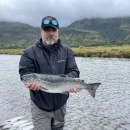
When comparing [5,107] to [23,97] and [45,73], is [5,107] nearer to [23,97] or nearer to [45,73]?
[23,97]

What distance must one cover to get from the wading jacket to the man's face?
0.12 m

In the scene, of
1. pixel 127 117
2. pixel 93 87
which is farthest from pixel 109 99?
pixel 93 87

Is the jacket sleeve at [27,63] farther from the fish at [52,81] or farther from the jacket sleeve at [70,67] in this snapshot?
the jacket sleeve at [70,67]

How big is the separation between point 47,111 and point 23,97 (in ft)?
50.3

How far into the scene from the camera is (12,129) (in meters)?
11.4

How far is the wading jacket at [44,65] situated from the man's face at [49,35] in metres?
0.12

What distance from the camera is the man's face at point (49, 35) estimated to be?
16.8ft

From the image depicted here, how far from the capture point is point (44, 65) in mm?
5098

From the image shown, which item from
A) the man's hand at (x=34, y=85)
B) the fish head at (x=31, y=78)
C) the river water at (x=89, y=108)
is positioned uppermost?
the fish head at (x=31, y=78)

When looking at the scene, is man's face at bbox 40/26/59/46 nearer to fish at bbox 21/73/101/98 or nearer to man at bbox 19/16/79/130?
man at bbox 19/16/79/130

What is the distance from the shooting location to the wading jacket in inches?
200

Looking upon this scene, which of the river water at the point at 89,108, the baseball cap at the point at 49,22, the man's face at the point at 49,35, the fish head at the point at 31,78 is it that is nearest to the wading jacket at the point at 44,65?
the man's face at the point at 49,35

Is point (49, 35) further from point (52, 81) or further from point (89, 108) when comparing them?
point (89, 108)

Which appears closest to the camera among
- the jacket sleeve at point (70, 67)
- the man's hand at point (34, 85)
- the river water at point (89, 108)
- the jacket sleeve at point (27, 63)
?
the man's hand at point (34, 85)
